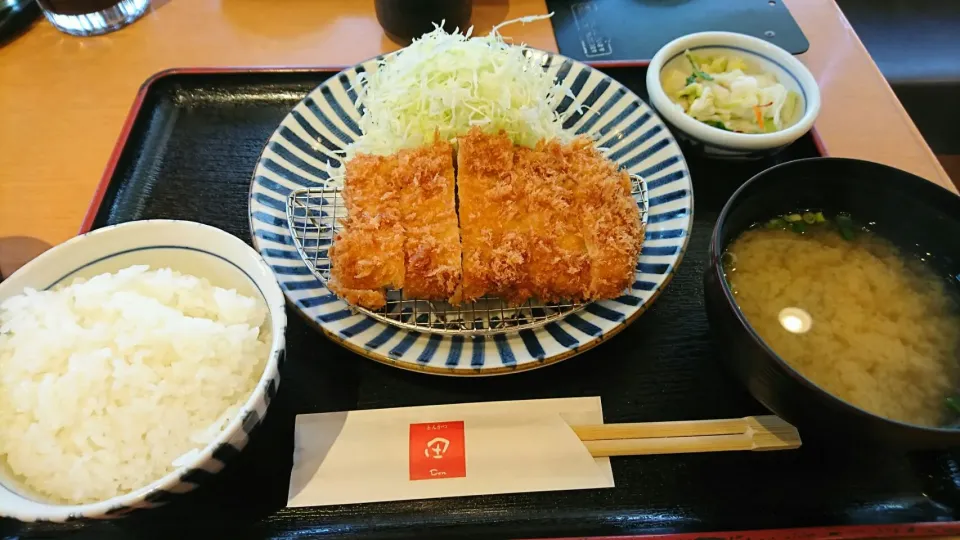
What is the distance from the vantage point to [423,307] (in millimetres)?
1753

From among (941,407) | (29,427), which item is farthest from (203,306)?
(941,407)

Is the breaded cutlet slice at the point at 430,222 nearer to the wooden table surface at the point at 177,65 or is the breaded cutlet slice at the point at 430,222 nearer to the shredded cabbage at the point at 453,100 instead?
the shredded cabbage at the point at 453,100

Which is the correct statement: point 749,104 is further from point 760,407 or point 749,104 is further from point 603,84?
point 760,407

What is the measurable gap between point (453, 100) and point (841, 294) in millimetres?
1327

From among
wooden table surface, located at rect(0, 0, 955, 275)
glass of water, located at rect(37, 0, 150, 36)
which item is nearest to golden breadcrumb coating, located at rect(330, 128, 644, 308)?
wooden table surface, located at rect(0, 0, 955, 275)

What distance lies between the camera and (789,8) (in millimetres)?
2980

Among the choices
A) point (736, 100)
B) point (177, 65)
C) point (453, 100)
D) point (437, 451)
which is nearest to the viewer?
point (437, 451)

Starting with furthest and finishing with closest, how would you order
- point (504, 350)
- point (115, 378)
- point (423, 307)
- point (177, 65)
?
point (177, 65) → point (423, 307) → point (504, 350) → point (115, 378)

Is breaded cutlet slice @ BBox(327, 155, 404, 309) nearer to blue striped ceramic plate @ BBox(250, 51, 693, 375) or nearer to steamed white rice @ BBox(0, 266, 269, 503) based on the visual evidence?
blue striped ceramic plate @ BBox(250, 51, 693, 375)

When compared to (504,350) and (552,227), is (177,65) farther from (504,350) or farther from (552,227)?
(504,350)

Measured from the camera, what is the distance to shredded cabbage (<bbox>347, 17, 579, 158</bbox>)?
2072mm

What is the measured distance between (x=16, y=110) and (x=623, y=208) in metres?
2.45

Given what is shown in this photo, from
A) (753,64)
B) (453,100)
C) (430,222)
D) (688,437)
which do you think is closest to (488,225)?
(430,222)

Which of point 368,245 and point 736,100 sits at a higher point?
point 736,100
